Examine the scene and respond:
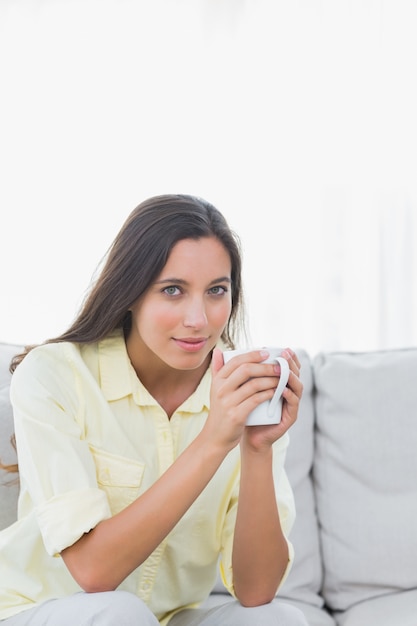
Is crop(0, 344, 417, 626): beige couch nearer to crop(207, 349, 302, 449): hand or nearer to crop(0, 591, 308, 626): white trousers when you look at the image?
crop(0, 591, 308, 626): white trousers

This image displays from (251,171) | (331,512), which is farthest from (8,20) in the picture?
(331,512)

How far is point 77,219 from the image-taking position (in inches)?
109

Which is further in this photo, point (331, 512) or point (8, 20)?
point (8, 20)

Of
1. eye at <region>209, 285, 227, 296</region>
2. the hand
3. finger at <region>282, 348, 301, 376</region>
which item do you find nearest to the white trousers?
the hand

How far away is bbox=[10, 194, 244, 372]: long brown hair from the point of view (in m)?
1.41

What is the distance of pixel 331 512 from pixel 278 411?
32.4 inches

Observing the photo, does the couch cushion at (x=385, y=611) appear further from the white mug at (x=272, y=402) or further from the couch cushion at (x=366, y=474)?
the white mug at (x=272, y=402)

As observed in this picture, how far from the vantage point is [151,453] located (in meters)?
1.48

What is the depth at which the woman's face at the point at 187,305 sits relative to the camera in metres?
1.38

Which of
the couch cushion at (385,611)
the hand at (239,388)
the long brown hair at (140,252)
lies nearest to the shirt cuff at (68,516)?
the hand at (239,388)

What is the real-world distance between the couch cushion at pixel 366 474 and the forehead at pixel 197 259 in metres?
0.70

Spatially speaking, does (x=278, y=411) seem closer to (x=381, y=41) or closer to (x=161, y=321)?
(x=161, y=321)

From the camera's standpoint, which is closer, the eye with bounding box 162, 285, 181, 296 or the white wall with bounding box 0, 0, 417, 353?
the eye with bounding box 162, 285, 181, 296

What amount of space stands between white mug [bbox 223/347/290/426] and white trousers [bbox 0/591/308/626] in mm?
316
